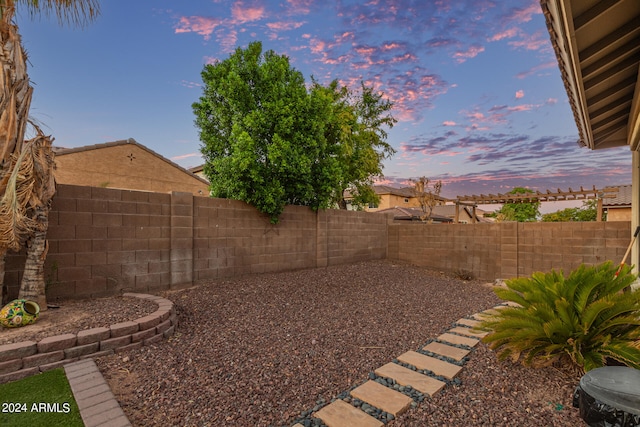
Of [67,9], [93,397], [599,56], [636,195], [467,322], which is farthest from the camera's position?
[636,195]

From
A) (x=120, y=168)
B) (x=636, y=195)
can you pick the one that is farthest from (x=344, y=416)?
(x=120, y=168)

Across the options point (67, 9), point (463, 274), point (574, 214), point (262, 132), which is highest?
point (67, 9)

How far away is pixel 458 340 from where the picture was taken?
355 cm

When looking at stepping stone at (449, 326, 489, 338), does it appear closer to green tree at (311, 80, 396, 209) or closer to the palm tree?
the palm tree

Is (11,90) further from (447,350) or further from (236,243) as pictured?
(447,350)

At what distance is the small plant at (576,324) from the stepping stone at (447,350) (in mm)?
340

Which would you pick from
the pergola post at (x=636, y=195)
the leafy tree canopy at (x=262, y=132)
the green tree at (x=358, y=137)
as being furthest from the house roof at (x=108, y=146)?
the pergola post at (x=636, y=195)

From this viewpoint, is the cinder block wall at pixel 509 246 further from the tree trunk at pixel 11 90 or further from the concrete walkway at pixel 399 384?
the tree trunk at pixel 11 90

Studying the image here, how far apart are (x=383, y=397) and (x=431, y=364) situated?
82 centimetres

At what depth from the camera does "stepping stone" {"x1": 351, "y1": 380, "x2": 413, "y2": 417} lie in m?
2.21

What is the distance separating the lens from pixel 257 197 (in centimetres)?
689

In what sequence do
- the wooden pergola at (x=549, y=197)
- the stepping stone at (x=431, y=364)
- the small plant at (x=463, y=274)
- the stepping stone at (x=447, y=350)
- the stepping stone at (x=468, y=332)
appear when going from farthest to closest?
the wooden pergola at (x=549, y=197) → the small plant at (x=463, y=274) → the stepping stone at (x=468, y=332) → the stepping stone at (x=447, y=350) → the stepping stone at (x=431, y=364)

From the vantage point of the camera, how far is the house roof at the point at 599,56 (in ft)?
8.24

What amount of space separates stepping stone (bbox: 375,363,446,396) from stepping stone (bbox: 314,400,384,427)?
23.5 inches
